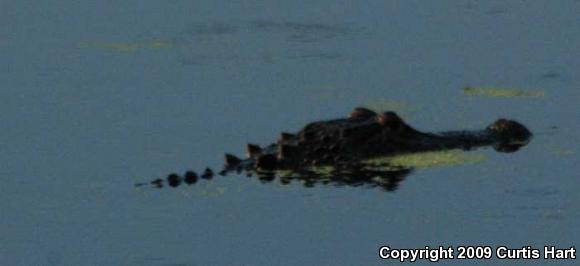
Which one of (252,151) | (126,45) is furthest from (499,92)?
(126,45)

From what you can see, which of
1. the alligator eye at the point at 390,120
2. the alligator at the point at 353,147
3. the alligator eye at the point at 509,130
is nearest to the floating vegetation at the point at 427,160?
the alligator at the point at 353,147

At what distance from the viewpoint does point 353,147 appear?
17.4 m

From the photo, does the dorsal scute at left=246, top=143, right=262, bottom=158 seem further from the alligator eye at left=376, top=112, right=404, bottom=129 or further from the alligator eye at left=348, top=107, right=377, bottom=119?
the alligator eye at left=376, top=112, right=404, bottom=129

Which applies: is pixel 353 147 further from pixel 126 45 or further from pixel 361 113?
pixel 126 45

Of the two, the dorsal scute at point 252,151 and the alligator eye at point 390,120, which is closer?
the dorsal scute at point 252,151

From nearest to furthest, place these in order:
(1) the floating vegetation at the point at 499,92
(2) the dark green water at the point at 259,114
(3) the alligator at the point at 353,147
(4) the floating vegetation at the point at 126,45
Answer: (2) the dark green water at the point at 259,114, (3) the alligator at the point at 353,147, (1) the floating vegetation at the point at 499,92, (4) the floating vegetation at the point at 126,45

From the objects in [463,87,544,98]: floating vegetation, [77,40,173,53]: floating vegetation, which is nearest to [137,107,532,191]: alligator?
[463,87,544,98]: floating vegetation

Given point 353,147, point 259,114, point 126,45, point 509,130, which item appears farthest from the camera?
point 126,45

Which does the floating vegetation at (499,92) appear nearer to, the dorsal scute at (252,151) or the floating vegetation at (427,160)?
the floating vegetation at (427,160)

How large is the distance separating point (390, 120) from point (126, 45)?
15.8 ft

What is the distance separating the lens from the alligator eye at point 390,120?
693 inches

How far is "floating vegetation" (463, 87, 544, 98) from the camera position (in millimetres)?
19406

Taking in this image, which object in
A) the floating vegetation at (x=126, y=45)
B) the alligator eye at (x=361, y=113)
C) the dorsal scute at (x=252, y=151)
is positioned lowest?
the dorsal scute at (x=252, y=151)

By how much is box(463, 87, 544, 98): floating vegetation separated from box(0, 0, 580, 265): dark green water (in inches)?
1.9
